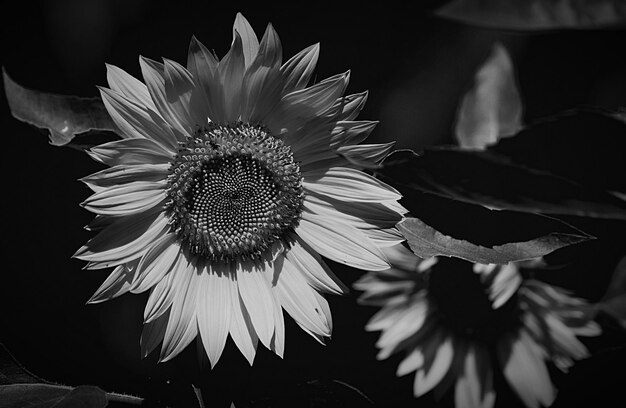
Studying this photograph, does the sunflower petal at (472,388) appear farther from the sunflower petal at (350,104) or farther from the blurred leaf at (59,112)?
the blurred leaf at (59,112)

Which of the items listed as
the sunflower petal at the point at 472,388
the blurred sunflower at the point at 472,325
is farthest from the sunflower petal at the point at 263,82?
the sunflower petal at the point at 472,388

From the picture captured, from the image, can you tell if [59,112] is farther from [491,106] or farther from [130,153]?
[491,106]

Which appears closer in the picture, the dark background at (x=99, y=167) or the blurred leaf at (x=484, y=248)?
the blurred leaf at (x=484, y=248)

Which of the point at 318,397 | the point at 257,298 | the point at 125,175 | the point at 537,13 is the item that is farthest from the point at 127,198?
the point at 537,13

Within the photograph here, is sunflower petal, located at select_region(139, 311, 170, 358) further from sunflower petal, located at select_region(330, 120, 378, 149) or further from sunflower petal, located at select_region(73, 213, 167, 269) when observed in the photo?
sunflower petal, located at select_region(330, 120, 378, 149)

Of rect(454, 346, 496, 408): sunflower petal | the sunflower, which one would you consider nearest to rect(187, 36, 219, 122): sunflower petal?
the sunflower
